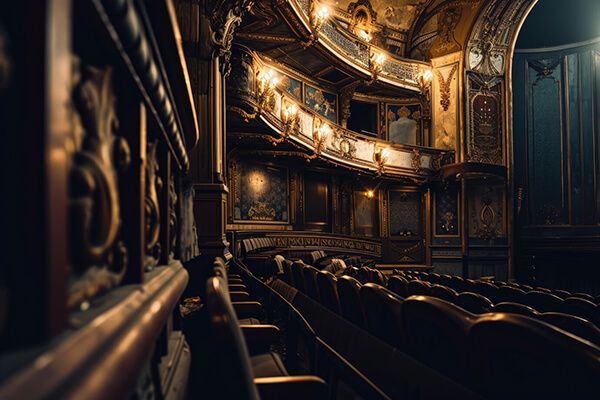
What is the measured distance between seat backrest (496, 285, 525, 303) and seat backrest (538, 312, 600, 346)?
4.10ft

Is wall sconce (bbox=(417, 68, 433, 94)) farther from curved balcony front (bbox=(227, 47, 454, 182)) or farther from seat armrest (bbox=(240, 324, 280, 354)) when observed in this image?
seat armrest (bbox=(240, 324, 280, 354))

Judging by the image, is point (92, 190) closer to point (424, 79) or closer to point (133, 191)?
point (133, 191)

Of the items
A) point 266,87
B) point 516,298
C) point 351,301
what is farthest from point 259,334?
point 266,87

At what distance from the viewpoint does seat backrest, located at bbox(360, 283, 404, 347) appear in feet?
4.63

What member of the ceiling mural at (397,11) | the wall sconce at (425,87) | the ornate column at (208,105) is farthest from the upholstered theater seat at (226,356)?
the ceiling mural at (397,11)

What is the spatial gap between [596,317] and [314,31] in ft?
23.3

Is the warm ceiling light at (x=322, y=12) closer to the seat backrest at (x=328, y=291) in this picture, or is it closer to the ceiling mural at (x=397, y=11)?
the ceiling mural at (x=397, y=11)

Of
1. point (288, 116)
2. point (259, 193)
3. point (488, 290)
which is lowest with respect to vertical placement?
point (488, 290)

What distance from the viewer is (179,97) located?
4.34 feet

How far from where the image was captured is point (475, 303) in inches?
73.2

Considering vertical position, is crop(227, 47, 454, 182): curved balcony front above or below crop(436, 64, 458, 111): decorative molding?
below

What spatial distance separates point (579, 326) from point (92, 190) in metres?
1.47

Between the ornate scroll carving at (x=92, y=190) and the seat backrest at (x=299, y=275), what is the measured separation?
2.43m

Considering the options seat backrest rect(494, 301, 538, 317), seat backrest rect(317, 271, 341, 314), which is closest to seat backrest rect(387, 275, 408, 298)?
seat backrest rect(317, 271, 341, 314)
